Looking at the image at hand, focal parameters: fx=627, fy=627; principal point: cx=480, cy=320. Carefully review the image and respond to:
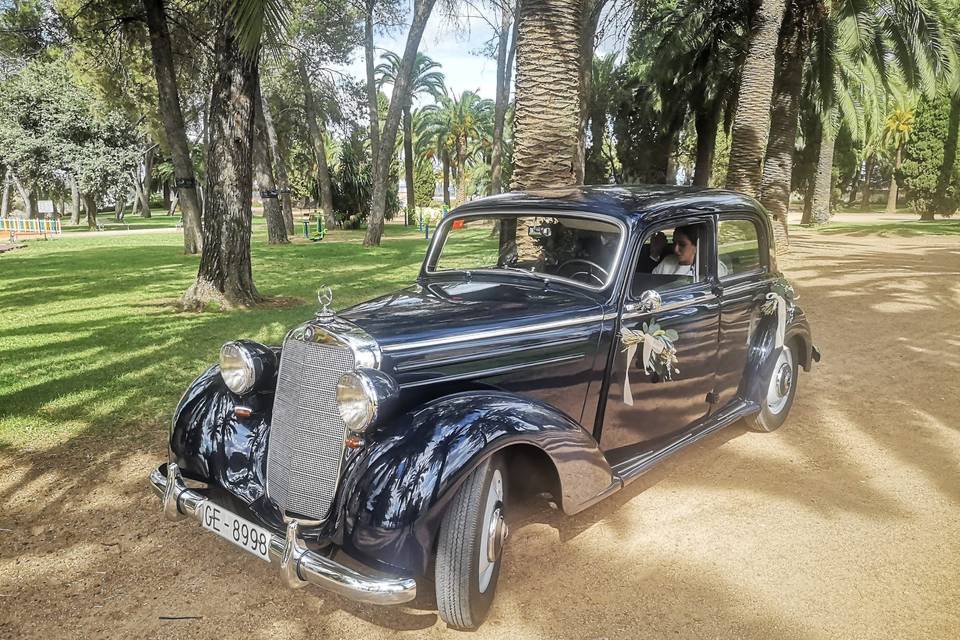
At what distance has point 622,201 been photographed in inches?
139

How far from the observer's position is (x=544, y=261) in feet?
11.8

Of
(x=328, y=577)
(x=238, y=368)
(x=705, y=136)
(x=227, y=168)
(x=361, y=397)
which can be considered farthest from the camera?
A: (x=705, y=136)

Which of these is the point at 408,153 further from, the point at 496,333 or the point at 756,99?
the point at 496,333

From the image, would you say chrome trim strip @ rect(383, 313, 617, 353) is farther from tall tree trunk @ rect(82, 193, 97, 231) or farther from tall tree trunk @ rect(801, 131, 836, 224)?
tall tree trunk @ rect(82, 193, 97, 231)

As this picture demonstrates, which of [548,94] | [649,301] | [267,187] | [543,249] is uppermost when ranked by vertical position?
[267,187]

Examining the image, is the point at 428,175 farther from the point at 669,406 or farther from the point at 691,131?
the point at 669,406

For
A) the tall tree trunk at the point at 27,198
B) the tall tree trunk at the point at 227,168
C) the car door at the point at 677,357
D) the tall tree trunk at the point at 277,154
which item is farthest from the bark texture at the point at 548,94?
the tall tree trunk at the point at 27,198

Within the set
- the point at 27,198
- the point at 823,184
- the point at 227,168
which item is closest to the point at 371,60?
the point at 227,168

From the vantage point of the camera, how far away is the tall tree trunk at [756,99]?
11.5 meters

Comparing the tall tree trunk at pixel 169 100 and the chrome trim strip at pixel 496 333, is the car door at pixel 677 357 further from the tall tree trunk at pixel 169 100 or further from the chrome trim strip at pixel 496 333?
the tall tree trunk at pixel 169 100

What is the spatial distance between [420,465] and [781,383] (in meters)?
3.35

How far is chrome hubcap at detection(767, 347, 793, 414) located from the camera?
14.8 ft

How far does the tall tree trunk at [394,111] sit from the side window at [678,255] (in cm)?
1513

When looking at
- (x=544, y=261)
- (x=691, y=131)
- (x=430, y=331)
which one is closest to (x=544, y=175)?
(x=544, y=261)
